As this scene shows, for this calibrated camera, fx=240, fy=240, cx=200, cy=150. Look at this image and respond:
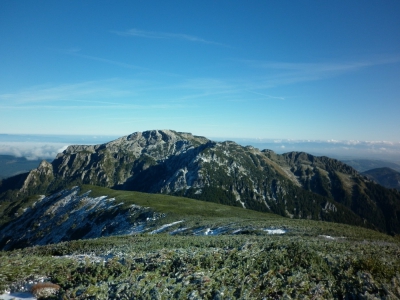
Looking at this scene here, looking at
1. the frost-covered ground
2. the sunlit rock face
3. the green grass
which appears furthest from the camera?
the sunlit rock face

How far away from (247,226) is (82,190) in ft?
292

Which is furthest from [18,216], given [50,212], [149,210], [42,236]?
[149,210]

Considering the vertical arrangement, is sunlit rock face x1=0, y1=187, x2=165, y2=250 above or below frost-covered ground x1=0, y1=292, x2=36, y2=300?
below

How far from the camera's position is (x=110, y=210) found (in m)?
75.4

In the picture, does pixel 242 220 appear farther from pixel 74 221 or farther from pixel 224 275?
pixel 74 221

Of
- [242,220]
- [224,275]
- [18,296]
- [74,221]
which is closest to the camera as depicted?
[18,296]

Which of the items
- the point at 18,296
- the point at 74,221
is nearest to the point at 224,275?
the point at 18,296

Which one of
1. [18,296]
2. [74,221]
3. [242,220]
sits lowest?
[74,221]

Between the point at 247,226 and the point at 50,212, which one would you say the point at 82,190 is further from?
the point at 247,226

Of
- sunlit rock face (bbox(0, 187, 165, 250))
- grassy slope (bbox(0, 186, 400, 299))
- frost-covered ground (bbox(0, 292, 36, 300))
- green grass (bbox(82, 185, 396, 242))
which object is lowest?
sunlit rock face (bbox(0, 187, 165, 250))

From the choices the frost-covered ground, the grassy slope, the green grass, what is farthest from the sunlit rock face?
the frost-covered ground

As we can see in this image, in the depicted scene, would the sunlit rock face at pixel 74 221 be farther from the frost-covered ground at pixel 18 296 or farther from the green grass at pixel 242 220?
the frost-covered ground at pixel 18 296

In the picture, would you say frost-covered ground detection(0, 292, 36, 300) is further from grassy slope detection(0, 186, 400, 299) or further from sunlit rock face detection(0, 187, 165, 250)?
sunlit rock face detection(0, 187, 165, 250)

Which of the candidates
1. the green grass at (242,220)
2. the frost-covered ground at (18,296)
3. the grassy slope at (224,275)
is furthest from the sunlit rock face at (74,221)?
the frost-covered ground at (18,296)
